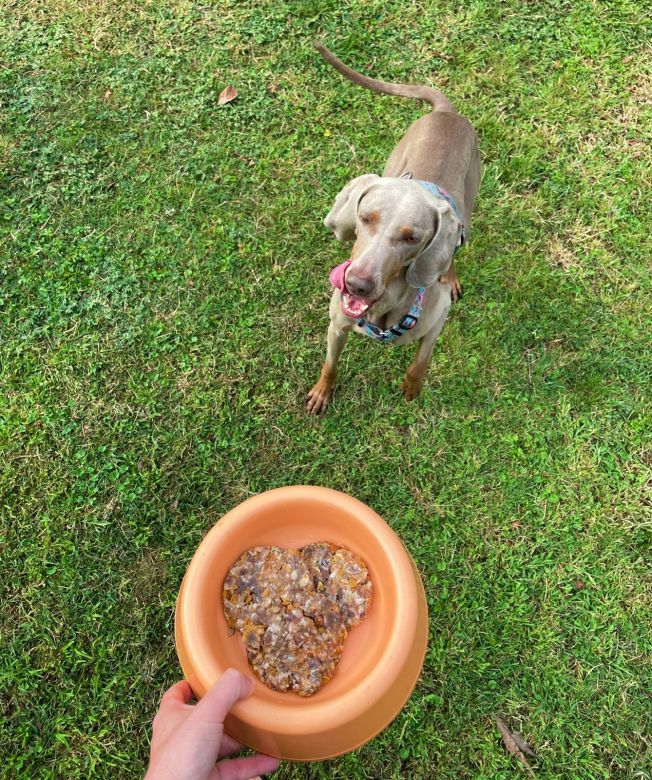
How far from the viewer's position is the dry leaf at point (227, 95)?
167 inches

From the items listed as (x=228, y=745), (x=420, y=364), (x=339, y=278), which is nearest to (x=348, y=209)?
(x=339, y=278)

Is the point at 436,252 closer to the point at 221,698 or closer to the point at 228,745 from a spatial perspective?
the point at 221,698

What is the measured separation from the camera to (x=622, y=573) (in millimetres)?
3299

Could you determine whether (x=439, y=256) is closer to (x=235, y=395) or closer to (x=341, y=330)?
(x=341, y=330)

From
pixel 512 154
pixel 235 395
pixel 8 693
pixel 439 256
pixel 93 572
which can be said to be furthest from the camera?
pixel 512 154

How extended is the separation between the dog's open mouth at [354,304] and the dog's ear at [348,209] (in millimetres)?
355

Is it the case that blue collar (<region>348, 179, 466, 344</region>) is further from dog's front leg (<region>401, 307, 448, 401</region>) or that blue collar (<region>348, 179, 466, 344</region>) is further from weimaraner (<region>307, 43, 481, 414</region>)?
dog's front leg (<region>401, 307, 448, 401</region>)

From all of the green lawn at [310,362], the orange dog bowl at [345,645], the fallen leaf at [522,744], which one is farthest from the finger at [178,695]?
the fallen leaf at [522,744]

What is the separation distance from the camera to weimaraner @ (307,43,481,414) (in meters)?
2.46

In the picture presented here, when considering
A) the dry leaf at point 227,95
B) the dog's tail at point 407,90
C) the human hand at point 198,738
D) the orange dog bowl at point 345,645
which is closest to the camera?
the human hand at point 198,738

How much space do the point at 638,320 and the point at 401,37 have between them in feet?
9.46

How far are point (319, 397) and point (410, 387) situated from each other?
0.57 meters

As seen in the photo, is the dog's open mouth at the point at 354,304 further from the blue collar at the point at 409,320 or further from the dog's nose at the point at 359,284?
the blue collar at the point at 409,320

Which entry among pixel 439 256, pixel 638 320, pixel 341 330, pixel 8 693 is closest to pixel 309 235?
pixel 341 330
